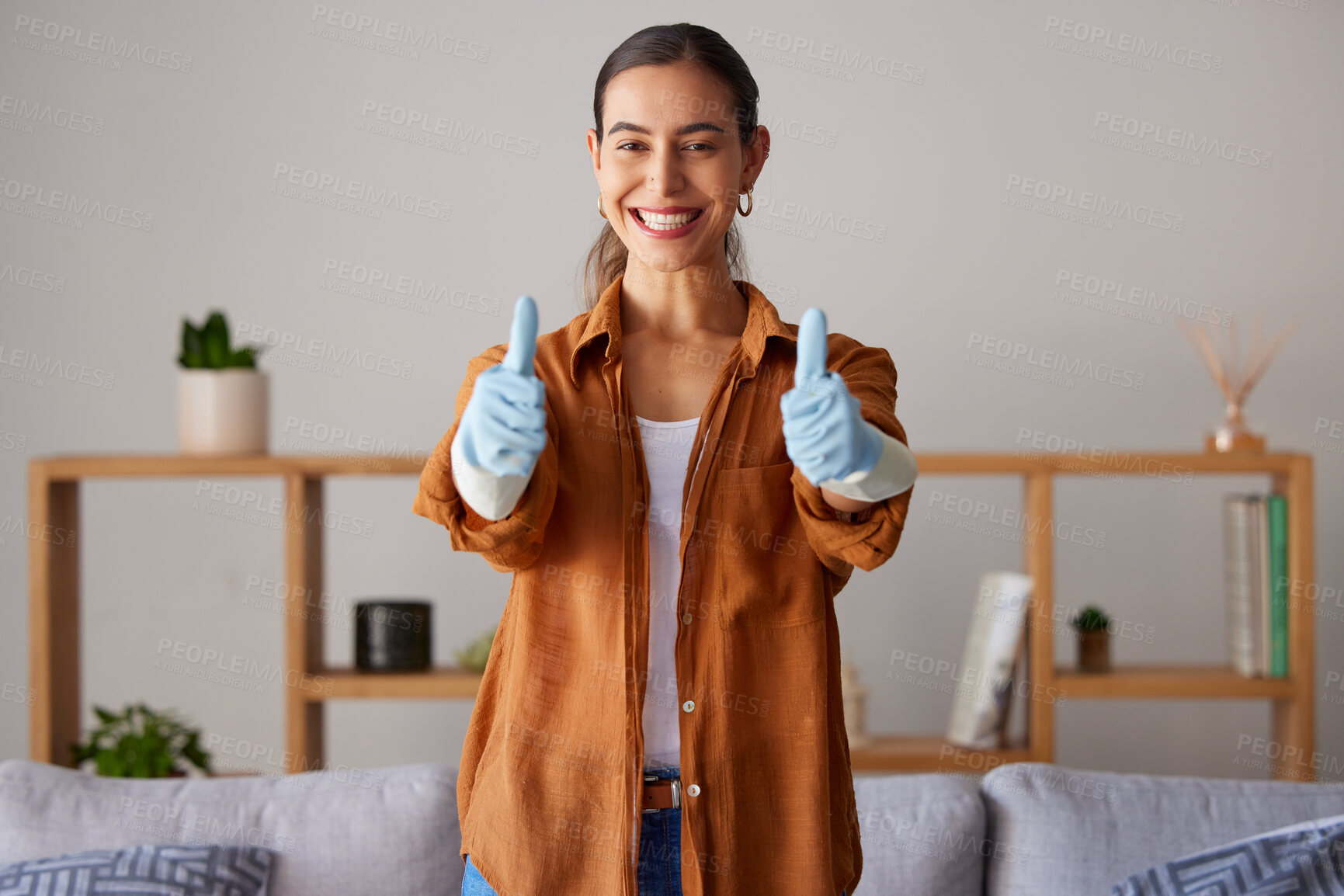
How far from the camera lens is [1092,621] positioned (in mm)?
2281

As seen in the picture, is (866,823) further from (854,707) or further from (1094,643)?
(1094,643)

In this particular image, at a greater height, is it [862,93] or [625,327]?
[862,93]

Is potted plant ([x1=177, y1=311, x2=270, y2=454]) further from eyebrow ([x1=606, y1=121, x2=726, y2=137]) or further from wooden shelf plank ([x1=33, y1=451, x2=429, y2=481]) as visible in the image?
eyebrow ([x1=606, y1=121, x2=726, y2=137])

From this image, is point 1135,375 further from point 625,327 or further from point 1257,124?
point 625,327

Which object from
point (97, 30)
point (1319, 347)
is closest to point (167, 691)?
point (97, 30)

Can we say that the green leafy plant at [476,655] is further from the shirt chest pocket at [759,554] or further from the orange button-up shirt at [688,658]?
the shirt chest pocket at [759,554]

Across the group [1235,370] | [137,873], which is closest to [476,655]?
[137,873]

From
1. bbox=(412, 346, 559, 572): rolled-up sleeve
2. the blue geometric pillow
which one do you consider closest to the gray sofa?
the blue geometric pillow

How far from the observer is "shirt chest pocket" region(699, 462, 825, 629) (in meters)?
1.03

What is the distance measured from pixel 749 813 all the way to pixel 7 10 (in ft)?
8.27

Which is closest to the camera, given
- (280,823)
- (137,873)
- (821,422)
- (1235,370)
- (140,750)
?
(821,422)

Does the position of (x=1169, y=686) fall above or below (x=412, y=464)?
below

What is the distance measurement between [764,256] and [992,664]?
985 mm

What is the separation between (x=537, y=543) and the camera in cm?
104
